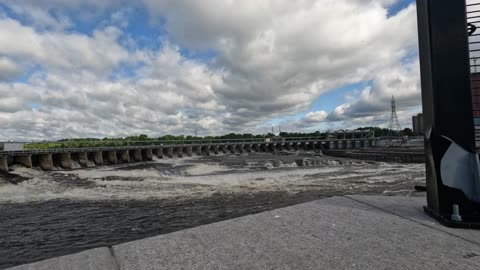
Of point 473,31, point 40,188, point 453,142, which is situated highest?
point 473,31

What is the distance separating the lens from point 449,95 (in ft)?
16.5

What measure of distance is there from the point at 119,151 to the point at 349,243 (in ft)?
175

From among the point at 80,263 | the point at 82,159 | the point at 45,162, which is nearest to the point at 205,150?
the point at 82,159

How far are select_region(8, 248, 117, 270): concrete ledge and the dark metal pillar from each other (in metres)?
4.90

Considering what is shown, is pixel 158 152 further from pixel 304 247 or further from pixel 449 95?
pixel 304 247

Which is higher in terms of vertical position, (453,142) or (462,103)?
(462,103)

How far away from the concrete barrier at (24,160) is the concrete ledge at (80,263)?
3758 cm

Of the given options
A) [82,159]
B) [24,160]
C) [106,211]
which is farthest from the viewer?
[82,159]

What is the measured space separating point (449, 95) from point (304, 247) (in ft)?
11.3

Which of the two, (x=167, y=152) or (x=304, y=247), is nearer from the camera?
(x=304, y=247)

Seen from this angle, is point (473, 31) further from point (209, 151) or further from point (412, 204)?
point (209, 151)

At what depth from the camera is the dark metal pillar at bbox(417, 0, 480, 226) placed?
4992 mm

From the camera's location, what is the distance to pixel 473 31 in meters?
5.33

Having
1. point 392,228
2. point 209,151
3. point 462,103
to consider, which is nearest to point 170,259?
point 392,228
